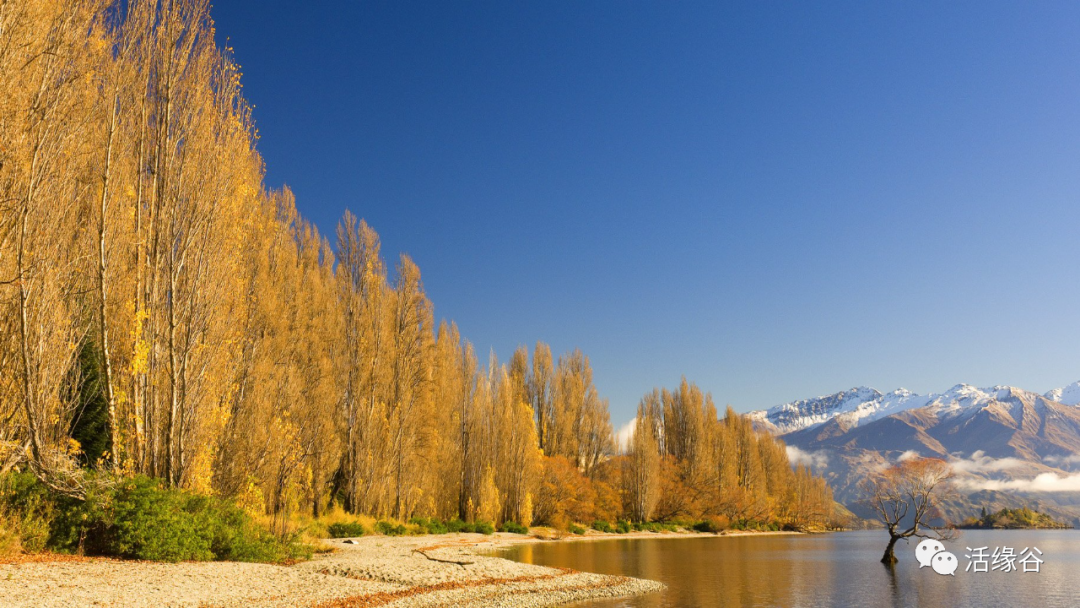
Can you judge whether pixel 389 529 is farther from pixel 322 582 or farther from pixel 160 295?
pixel 160 295

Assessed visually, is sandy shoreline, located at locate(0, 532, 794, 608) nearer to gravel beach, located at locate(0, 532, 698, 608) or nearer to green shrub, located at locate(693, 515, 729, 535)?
gravel beach, located at locate(0, 532, 698, 608)

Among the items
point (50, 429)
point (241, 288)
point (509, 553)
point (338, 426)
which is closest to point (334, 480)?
point (338, 426)

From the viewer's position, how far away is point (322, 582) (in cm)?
1414

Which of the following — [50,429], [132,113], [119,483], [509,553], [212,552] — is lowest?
[509,553]

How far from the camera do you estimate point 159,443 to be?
597 inches

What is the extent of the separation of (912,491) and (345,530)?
917 inches

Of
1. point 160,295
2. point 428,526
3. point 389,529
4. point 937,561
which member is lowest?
point 937,561

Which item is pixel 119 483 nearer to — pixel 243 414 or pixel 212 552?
pixel 212 552

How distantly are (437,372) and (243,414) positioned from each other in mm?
20402

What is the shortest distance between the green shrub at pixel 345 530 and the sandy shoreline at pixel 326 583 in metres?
2.89

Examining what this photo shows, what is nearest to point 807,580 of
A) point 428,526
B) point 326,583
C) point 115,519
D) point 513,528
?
point 326,583

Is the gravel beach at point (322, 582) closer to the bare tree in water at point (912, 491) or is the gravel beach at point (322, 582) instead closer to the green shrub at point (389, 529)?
the green shrub at point (389, 529)

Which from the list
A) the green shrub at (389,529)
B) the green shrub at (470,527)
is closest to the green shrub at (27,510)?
the green shrub at (389,529)

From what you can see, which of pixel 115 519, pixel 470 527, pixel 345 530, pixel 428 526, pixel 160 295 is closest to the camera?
pixel 115 519
